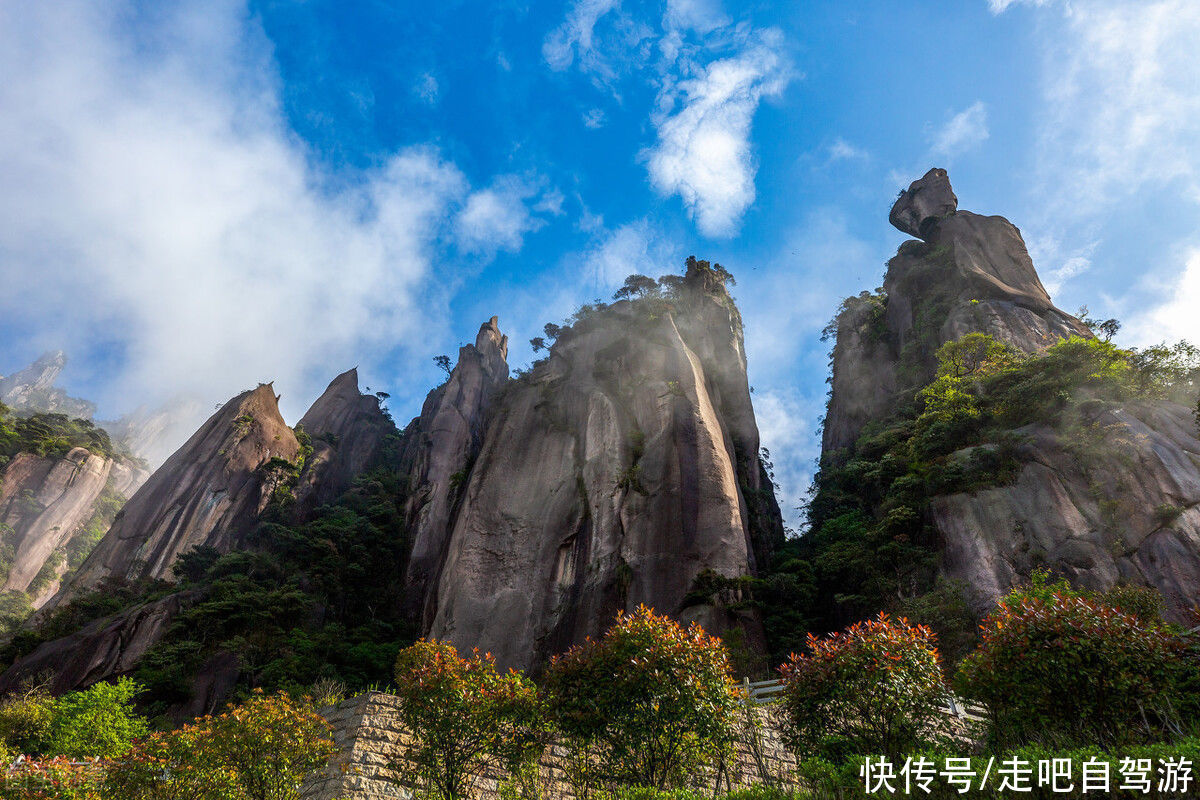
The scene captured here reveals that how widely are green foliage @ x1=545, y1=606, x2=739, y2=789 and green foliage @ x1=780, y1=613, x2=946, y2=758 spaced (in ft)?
4.06

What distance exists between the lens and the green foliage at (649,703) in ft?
29.6

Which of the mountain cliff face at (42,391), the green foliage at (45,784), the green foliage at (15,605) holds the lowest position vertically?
the green foliage at (45,784)

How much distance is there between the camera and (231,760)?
881cm

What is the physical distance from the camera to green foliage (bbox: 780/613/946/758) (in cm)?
871

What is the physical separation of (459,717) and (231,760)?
3.17 meters

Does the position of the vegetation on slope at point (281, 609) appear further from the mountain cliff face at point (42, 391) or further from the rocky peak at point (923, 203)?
the mountain cliff face at point (42, 391)

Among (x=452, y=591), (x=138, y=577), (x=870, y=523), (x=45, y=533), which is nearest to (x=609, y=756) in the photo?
(x=452, y=591)

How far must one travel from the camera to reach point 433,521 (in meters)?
34.6

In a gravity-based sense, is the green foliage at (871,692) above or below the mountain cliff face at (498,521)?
below

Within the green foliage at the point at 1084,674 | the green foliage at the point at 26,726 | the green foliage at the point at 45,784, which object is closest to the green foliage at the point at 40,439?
the green foliage at the point at 26,726

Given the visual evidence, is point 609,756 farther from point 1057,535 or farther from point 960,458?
point 960,458

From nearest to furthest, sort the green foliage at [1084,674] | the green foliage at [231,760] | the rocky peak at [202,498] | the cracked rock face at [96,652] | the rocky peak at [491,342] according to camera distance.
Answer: the green foliage at [1084,674], the green foliage at [231,760], the cracked rock face at [96,652], the rocky peak at [202,498], the rocky peak at [491,342]

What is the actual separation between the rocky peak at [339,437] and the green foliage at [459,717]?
110 ft

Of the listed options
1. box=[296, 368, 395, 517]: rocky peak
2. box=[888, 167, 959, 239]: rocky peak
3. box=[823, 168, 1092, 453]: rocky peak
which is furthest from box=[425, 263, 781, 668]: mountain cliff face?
box=[888, 167, 959, 239]: rocky peak
